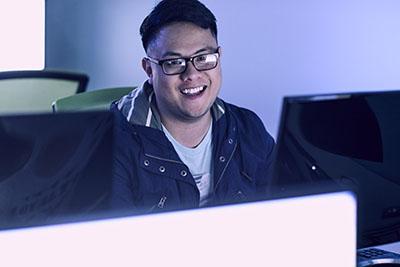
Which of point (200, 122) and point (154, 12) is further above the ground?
point (154, 12)

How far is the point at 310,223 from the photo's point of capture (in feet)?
2.65

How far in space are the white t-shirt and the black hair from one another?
284 mm

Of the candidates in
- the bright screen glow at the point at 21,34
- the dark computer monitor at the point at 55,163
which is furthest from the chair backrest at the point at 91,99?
the bright screen glow at the point at 21,34

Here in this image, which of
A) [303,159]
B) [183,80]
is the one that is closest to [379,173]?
[303,159]

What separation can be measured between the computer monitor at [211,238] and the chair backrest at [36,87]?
208cm

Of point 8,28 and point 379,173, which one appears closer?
point 379,173

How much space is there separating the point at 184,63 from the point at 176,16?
0.47 feet

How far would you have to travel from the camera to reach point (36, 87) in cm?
278

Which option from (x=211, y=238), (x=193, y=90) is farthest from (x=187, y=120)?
(x=211, y=238)

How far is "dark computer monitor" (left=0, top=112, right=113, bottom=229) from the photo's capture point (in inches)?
37.2

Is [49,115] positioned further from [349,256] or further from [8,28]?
[8,28]

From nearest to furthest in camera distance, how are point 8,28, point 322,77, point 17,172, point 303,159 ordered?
point 17,172
point 303,159
point 322,77
point 8,28

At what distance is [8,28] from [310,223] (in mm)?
3909

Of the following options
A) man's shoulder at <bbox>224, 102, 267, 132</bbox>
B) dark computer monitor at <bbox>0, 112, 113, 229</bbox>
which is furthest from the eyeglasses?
dark computer monitor at <bbox>0, 112, 113, 229</bbox>
